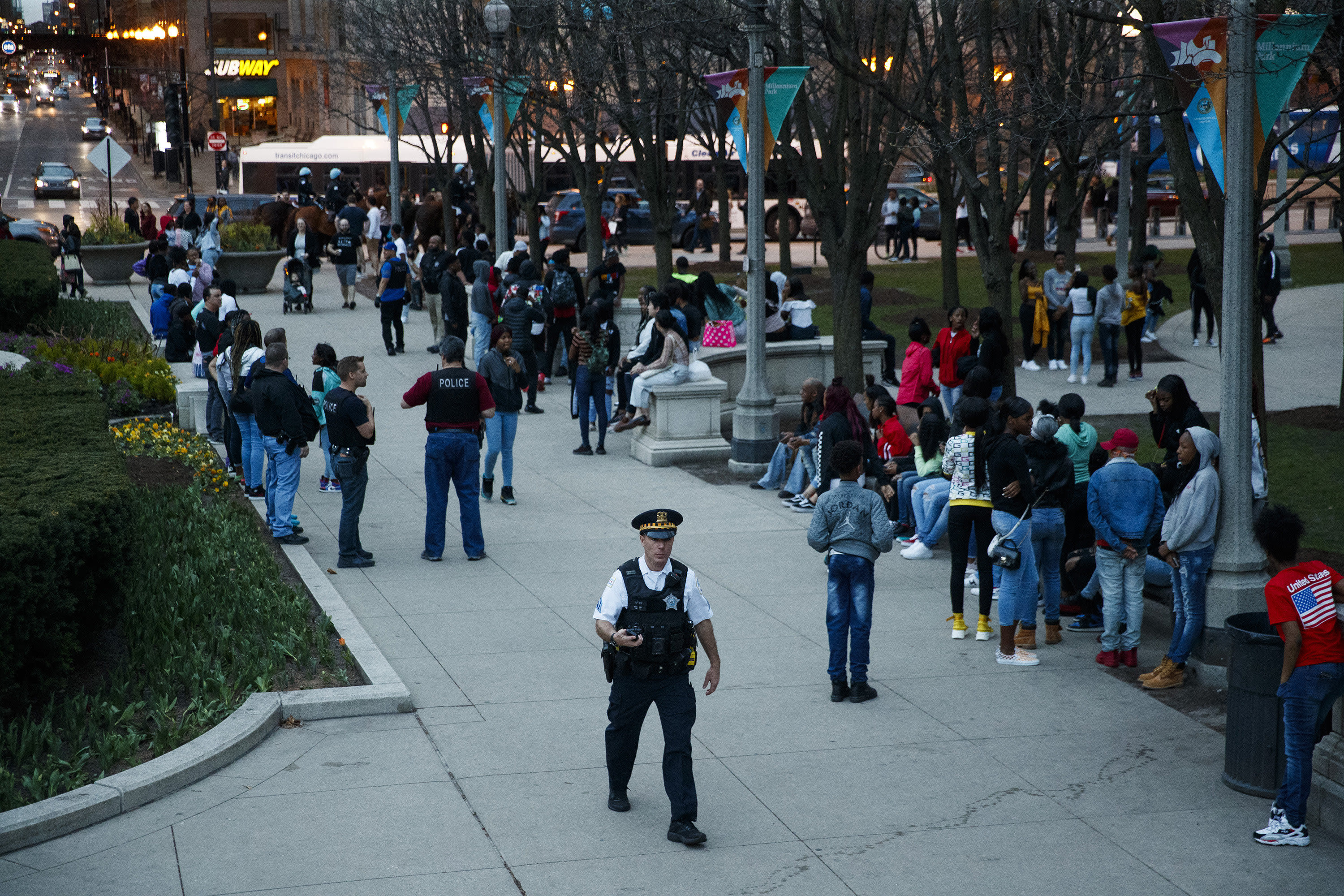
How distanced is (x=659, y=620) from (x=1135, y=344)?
15.7m

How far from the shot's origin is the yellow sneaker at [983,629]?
9594mm

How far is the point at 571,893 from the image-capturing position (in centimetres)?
595

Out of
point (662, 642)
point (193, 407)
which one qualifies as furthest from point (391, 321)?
point (662, 642)

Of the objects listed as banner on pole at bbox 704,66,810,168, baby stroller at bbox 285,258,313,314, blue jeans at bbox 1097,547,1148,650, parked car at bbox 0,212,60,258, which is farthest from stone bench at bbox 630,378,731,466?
parked car at bbox 0,212,60,258

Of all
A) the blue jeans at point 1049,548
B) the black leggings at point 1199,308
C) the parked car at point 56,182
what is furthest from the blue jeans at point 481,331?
the parked car at point 56,182

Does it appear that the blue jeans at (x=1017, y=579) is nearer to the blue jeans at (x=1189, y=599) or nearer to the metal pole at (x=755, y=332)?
the blue jeans at (x=1189, y=599)

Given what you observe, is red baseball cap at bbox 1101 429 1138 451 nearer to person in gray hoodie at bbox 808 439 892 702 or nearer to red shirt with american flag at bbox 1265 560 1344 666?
person in gray hoodie at bbox 808 439 892 702

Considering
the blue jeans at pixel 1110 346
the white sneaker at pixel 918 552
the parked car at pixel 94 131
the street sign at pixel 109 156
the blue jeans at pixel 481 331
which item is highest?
the parked car at pixel 94 131

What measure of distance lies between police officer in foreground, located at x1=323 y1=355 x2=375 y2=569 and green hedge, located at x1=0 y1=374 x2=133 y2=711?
6.09ft

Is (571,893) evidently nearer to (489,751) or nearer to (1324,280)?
(489,751)

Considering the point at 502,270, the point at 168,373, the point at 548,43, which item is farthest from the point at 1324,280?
the point at 168,373

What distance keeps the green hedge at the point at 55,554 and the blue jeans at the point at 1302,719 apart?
613cm

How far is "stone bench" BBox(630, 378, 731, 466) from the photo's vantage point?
15602 millimetres

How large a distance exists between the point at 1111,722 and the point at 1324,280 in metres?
26.3
